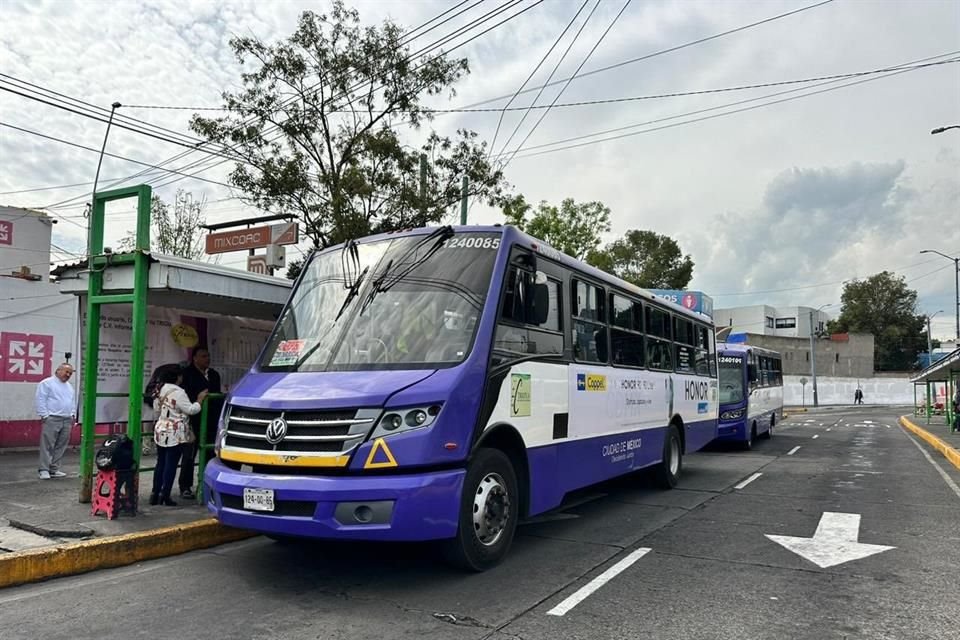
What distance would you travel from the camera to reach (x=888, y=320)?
88688 millimetres

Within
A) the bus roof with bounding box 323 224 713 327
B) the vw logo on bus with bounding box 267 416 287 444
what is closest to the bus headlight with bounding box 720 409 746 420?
the bus roof with bounding box 323 224 713 327

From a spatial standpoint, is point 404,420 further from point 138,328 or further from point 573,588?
point 138,328

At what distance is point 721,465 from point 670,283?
192 ft

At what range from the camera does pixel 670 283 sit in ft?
233

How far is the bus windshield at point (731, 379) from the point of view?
18125 millimetres

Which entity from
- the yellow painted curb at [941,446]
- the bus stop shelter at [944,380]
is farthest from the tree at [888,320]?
the yellow painted curb at [941,446]

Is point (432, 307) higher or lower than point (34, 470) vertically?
higher

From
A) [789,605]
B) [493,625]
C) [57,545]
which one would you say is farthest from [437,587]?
[57,545]

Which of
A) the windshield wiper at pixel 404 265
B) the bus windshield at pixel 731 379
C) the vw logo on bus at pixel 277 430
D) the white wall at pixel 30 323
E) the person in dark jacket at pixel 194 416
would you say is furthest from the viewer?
the bus windshield at pixel 731 379

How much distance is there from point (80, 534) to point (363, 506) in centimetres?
305

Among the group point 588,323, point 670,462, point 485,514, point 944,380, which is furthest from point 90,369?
point 944,380

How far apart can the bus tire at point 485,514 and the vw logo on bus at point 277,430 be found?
1373 millimetres

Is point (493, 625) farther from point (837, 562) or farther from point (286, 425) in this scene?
point (837, 562)

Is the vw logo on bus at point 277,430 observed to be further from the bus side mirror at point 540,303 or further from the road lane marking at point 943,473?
the road lane marking at point 943,473
